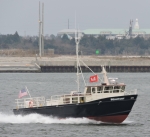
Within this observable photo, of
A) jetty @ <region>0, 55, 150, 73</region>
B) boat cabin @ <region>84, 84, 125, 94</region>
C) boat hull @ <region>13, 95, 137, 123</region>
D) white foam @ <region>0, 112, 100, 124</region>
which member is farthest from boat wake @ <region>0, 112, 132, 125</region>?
jetty @ <region>0, 55, 150, 73</region>

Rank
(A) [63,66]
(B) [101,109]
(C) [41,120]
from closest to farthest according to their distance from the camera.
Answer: (B) [101,109] → (C) [41,120] → (A) [63,66]

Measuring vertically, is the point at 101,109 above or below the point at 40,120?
above

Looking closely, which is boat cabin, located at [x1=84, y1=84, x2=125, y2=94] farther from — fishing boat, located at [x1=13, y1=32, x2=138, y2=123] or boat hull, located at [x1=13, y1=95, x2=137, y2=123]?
boat hull, located at [x1=13, y1=95, x2=137, y2=123]

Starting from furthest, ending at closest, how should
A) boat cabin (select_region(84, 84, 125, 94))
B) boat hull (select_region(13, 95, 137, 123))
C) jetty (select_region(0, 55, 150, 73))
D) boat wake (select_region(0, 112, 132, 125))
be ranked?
1. jetty (select_region(0, 55, 150, 73))
2. boat wake (select_region(0, 112, 132, 125))
3. boat cabin (select_region(84, 84, 125, 94))
4. boat hull (select_region(13, 95, 137, 123))

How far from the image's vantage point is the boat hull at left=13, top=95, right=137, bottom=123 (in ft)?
201

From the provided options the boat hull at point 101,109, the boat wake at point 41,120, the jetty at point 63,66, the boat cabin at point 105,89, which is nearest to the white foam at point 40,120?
the boat wake at point 41,120

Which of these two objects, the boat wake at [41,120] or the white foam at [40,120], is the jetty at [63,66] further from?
the boat wake at [41,120]

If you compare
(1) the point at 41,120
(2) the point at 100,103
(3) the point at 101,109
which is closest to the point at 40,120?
(1) the point at 41,120

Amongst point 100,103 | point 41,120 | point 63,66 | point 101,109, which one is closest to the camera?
point 100,103

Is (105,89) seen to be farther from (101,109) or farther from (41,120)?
(41,120)

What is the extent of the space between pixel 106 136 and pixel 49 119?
7.66 metres

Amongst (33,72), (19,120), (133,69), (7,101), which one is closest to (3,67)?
(33,72)

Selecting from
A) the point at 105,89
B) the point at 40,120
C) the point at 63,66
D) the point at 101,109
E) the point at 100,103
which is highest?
the point at 105,89

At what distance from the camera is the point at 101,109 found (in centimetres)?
6159
